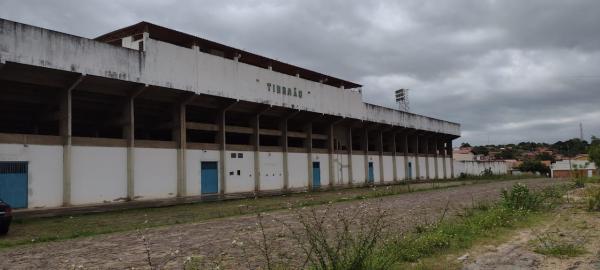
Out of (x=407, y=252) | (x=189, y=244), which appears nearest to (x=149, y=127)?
(x=189, y=244)

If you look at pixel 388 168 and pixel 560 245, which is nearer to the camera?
pixel 560 245

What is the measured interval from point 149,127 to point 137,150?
14.1 feet

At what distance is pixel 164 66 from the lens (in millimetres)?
23203

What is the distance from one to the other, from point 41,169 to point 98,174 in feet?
8.20

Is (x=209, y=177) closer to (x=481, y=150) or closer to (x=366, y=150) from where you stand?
(x=366, y=150)

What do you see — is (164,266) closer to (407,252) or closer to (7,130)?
(407,252)

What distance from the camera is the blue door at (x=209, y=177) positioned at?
26.1m

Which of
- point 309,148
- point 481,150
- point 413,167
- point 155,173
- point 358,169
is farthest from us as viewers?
point 481,150

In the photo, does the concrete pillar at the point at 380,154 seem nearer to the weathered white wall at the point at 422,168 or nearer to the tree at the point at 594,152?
the weathered white wall at the point at 422,168

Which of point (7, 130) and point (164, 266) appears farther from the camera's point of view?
point (7, 130)

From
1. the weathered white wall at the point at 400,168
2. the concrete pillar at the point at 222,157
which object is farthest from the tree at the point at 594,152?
the weathered white wall at the point at 400,168

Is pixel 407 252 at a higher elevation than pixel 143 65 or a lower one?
lower

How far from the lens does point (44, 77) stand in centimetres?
1956

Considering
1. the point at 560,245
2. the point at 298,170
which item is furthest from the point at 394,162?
the point at 560,245
